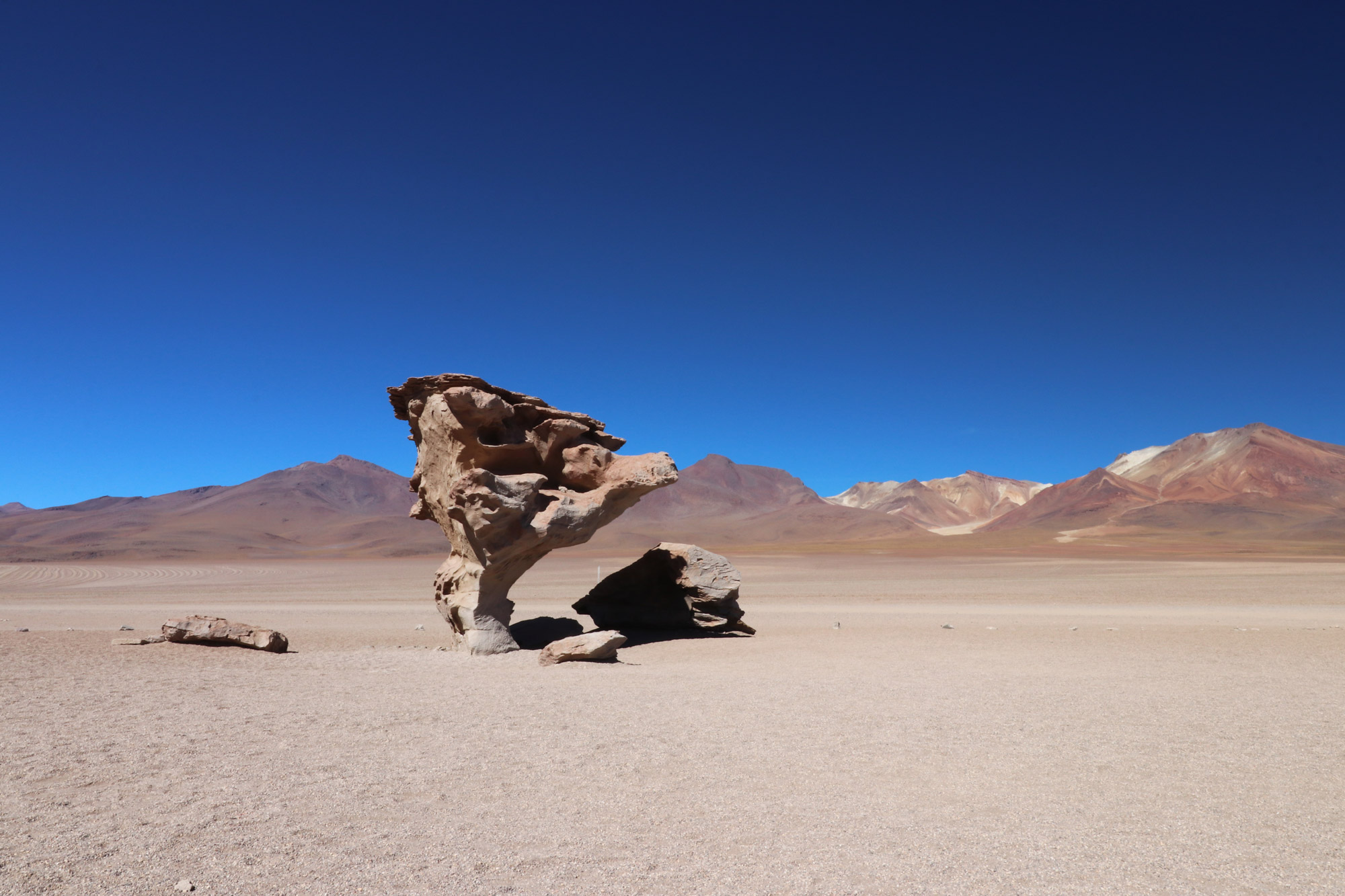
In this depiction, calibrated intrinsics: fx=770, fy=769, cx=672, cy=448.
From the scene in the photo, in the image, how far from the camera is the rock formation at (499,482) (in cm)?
1346

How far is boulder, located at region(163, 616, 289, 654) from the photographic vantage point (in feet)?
43.0

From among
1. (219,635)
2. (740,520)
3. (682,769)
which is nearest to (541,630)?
(219,635)

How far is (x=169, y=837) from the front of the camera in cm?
477

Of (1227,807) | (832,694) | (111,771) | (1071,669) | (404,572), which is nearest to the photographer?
(1227,807)

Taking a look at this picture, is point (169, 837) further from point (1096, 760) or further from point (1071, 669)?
point (1071, 669)

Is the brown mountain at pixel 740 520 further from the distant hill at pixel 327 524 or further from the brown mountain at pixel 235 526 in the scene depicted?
the brown mountain at pixel 235 526

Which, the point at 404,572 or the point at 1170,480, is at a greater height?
the point at 1170,480

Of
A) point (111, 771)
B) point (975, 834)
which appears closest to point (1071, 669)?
point (975, 834)

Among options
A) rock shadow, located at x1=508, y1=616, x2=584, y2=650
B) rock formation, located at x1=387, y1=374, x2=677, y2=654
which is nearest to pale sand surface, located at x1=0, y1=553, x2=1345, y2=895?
rock formation, located at x1=387, y1=374, x2=677, y2=654

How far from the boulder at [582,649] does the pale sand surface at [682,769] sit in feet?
1.20

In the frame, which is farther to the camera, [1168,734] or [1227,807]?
[1168,734]

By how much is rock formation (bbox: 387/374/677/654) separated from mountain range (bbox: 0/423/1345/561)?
68425mm

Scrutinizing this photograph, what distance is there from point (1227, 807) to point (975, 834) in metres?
2.11

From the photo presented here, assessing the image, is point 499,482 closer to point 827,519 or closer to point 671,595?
point 671,595
